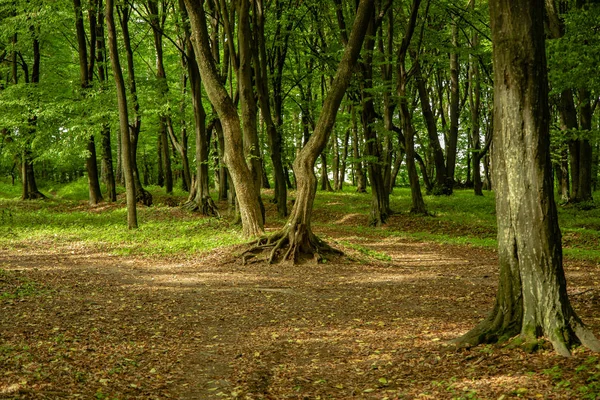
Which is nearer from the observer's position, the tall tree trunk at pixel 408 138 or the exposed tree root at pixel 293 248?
the exposed tree root at pixel 293 248

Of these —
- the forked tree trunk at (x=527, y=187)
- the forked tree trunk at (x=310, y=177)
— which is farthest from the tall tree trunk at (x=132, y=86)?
the forked tree trunk at (x=527, y=187)

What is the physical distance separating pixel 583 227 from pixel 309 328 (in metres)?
14.8

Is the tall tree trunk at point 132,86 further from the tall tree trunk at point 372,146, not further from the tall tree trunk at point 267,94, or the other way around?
the tall tree trunk at point 372,146

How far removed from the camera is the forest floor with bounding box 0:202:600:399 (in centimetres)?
496

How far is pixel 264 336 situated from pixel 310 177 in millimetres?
7248

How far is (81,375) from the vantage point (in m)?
5.25

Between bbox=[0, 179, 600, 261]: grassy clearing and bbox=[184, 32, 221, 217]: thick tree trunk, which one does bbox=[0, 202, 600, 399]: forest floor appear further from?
bbox=[184, 32, 221, 217]: thick tree trunk

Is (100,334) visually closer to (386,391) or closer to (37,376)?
(37,376)

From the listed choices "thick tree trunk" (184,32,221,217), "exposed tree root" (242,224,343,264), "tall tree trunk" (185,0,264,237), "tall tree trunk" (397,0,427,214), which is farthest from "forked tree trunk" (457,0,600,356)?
"thick tree trunk" (184,32,221,217)

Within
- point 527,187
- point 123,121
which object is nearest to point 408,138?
point 123,121

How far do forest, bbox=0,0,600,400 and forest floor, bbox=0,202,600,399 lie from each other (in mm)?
35

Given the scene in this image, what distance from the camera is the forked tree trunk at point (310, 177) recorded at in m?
13.7

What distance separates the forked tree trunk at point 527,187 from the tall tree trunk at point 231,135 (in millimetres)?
10432

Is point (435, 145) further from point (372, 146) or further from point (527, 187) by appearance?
point (527, 187)
